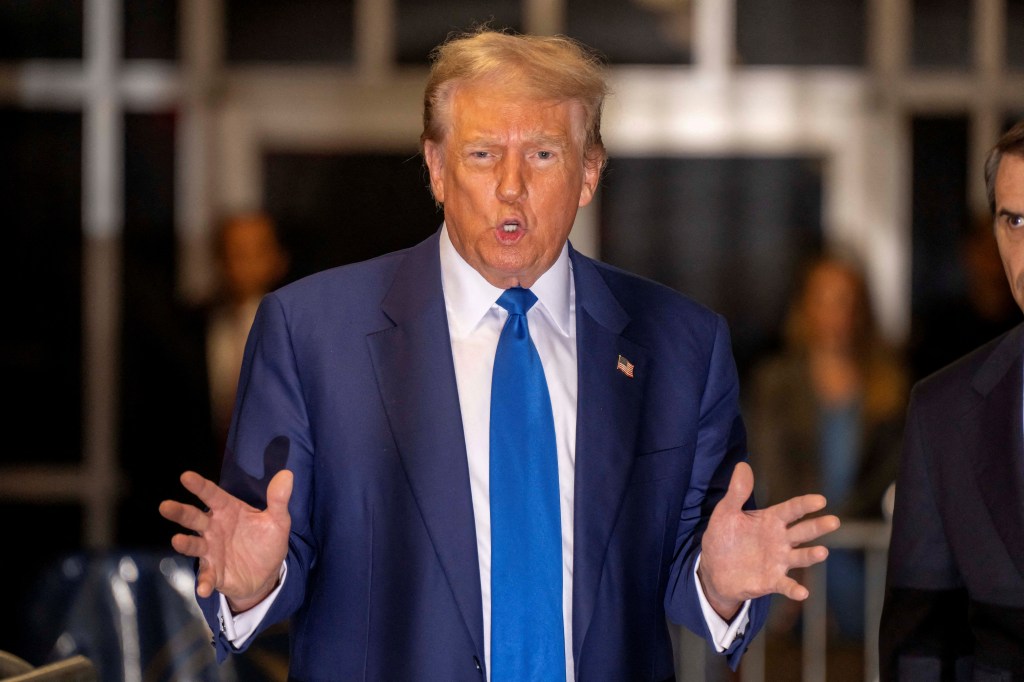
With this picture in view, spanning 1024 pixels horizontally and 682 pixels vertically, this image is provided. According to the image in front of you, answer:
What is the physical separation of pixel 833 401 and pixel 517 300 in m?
3.47

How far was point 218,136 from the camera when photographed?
7.02 m

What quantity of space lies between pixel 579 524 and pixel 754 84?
4.94 m

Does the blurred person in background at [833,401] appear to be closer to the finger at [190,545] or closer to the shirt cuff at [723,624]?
the shirt cuff at [723,624]

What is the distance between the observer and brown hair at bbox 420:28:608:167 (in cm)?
249

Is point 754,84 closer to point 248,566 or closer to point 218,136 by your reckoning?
point 218,136

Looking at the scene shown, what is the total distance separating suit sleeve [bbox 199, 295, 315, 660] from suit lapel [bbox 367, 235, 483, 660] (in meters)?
0.15

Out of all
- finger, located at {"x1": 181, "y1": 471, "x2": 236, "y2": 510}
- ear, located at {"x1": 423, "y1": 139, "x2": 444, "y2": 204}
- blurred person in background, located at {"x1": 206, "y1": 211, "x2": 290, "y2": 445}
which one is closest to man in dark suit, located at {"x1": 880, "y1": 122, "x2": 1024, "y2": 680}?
ear, located at {"x1": 423, "y1": 139, "x2": 444, "y2": 204}

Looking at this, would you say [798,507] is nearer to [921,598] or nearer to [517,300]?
[921,598]

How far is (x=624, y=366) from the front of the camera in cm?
256

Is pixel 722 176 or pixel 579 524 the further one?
pixel 722 176

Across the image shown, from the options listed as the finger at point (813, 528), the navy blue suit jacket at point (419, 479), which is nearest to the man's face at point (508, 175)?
the navy blue suit jacket at point (419, 479)

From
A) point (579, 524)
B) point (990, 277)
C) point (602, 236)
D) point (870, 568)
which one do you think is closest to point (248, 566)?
point (579, 524)

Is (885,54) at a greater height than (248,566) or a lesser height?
greater

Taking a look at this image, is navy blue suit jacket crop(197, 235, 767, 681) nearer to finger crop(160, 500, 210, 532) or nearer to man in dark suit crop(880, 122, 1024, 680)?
finger crop(160, 500, 210, 532)
